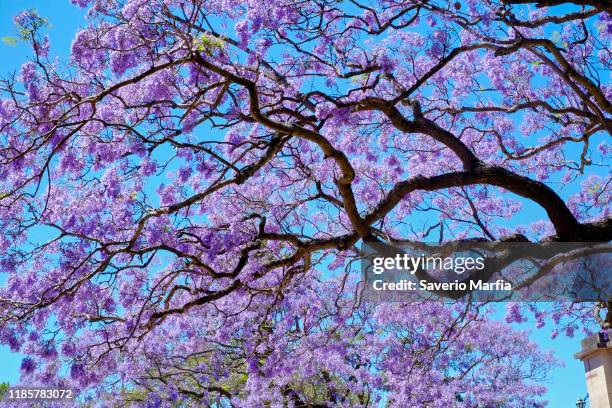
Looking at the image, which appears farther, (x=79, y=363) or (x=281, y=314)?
(x=281, y=314)

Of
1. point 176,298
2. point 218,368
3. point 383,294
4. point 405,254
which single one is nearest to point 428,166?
point 383,294

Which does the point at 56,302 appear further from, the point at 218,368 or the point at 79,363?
the point at 218,368

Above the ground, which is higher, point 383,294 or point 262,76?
point 262,76

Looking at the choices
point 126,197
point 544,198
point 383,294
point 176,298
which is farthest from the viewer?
point 383,294

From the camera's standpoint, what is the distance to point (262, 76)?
338 inches

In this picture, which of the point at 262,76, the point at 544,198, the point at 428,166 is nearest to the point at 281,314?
the point at 428,166

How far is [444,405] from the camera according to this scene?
39.0ft

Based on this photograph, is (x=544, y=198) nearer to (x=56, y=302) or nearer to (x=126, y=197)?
(x=126, y=197)

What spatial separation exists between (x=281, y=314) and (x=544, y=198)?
630cm

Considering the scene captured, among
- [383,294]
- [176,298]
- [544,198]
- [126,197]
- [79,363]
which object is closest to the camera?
[544,198]

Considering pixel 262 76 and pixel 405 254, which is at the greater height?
pixel 262 76

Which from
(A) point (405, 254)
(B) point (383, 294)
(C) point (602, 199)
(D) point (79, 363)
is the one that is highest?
(C) point (602, 199)

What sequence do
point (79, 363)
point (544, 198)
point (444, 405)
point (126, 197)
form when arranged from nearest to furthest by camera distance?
point (544, 198), point (126, 197), point (79, 363), point (444, 405)

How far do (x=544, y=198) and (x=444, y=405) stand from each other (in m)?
5.79
